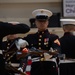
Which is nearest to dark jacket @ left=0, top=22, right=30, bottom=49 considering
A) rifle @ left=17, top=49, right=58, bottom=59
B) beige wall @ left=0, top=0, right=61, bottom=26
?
rifle @ left=17, top=49, right=58, bottom=59

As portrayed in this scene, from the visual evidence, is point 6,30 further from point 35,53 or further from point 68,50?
point 68,50

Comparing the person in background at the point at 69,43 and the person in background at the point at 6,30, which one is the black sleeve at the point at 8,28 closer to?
the person in background at the point at 6,30

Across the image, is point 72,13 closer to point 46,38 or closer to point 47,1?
point 47,1

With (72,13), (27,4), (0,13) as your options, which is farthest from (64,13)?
(0,13)

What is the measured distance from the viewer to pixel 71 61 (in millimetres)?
3367

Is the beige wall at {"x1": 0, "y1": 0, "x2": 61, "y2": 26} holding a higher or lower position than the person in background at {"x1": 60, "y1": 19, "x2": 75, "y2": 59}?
lower

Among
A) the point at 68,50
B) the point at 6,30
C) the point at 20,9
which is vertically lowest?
the point at 20,9

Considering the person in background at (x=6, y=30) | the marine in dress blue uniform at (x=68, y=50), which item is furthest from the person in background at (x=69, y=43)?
the person in background at (x=6, y=30)

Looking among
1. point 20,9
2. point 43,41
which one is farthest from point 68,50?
point 20,9

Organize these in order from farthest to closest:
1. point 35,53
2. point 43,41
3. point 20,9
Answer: point 20,9, point 43,41, point 35,53

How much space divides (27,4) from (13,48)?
355cm

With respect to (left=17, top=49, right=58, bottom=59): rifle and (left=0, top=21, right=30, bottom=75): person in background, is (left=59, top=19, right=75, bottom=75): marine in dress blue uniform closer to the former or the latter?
(left=17, top=49, right=58, bottom=59): rifle

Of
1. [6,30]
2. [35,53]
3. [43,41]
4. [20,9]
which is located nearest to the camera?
[6,30]

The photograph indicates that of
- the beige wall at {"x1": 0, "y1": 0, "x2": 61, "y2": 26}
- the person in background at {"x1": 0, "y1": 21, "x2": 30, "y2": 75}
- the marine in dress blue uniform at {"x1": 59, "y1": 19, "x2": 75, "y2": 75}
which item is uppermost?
the person in background at {"x1": 0, "y1": 21, "x2": 30, "y2": 75}
